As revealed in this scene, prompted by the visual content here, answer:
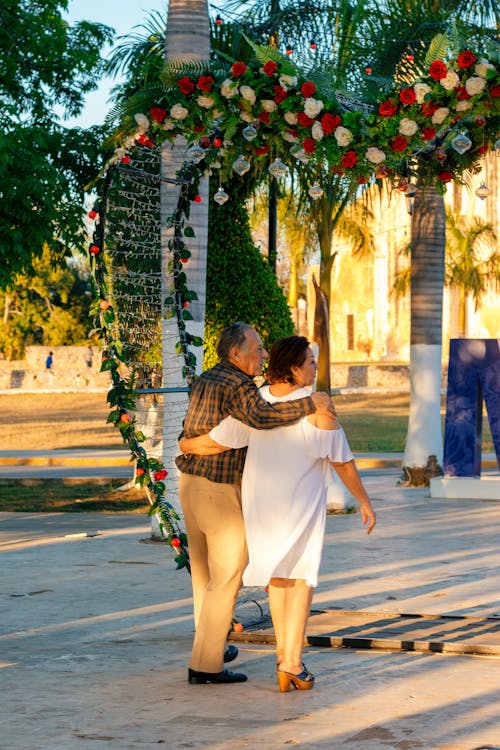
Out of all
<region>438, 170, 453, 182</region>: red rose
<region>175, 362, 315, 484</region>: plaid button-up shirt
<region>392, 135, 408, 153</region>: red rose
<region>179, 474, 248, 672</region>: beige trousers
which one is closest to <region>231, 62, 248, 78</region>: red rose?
<region>392, 135, 408, 153</region>: red rose

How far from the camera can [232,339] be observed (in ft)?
23.0

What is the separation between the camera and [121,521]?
1484cm

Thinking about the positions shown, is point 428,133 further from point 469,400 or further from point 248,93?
point 469,400

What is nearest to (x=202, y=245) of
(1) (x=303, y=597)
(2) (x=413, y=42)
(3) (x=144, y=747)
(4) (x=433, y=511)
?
(4) (x=433, y=511)

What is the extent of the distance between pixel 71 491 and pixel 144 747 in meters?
13.2

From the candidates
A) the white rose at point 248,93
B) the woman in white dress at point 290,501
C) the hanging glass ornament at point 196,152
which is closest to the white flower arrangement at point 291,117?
the white rose at point 248,93

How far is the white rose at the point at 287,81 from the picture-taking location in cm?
855

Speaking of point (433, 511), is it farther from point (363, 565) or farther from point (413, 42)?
point (413, 42)

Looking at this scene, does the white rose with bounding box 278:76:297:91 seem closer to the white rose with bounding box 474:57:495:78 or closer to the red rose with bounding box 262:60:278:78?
the red rose with bounding box 262:60:278:78

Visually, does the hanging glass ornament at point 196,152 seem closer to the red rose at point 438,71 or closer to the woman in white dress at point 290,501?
the red rose at point 438,71

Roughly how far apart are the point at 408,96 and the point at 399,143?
0.34 metres

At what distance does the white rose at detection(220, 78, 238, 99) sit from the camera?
8617 millimetres

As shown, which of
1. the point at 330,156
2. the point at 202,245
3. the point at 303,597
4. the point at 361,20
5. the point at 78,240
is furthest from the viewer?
the point at 361,20

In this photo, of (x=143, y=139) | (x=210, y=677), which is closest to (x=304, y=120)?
(x=143, y=139)
